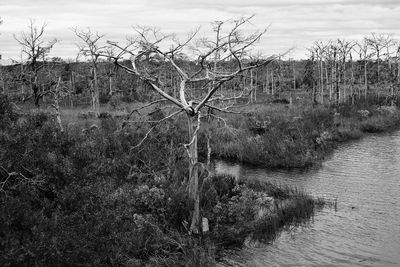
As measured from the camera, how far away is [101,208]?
9414mm

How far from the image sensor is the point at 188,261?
11.8 metres

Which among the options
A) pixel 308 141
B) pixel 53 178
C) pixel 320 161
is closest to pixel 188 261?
pixel 53 178

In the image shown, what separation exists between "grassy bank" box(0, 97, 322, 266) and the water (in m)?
0.81

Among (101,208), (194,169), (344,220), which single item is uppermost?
(194,169)

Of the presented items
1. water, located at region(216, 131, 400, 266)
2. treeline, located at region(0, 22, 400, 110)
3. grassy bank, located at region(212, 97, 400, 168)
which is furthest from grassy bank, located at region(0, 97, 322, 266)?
treeline, located at region(0, 22, 400, 110)

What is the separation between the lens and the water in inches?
515

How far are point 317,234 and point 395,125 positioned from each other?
24612 mm

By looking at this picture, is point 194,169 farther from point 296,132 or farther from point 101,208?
point 296,132

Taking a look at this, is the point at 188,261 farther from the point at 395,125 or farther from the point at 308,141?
the point at 395,125

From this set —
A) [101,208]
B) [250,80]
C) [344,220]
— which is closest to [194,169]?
[101,208]

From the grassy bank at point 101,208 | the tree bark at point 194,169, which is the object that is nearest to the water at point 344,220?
the grassy bank at point 101,208

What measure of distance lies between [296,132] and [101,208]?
70.4 feet

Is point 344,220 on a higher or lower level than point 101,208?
lower

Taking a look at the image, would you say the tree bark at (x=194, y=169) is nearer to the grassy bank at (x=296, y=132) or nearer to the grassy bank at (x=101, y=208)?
the grassy bank at (x=101, y=208)
